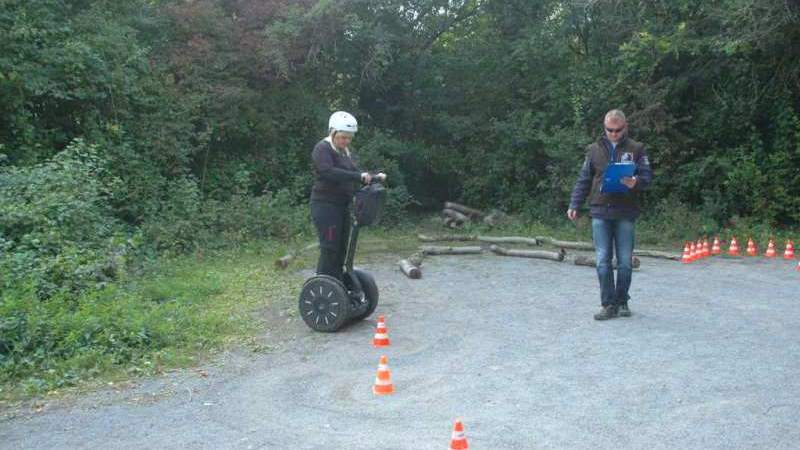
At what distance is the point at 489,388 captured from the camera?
6.67 m

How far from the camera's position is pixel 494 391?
6.59 metres

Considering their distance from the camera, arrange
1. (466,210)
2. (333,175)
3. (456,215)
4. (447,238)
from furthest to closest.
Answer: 1. (466,210)
2. (456,215)
3. (447,238)
4. (333,175)

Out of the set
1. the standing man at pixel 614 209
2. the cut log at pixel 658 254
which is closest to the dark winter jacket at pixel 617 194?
the standing man at pixel 614 209

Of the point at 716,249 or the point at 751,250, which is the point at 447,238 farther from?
the point at 751,250

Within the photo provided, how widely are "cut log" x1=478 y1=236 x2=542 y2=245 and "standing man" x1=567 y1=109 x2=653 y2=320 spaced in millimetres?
7667

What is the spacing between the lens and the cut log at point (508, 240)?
16938mm

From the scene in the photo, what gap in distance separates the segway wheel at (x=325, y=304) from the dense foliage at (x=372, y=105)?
10.3 ft

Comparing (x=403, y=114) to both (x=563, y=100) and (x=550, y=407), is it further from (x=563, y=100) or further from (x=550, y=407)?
(x=550, y=407)

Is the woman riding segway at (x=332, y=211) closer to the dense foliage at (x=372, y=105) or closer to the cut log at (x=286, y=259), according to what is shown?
the dense foliage at (x=372, y=105)

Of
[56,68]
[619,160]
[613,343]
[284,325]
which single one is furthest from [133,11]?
[613,343]

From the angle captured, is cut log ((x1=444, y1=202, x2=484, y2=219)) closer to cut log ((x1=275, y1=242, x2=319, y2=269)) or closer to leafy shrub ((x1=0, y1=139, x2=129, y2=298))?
cut log ((x1=275, y1=242, x2=319, y2=269))

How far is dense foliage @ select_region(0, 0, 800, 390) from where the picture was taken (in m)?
14.9

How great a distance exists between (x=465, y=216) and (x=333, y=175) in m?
12.7

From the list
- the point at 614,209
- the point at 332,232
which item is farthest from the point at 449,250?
the point at 332,232
